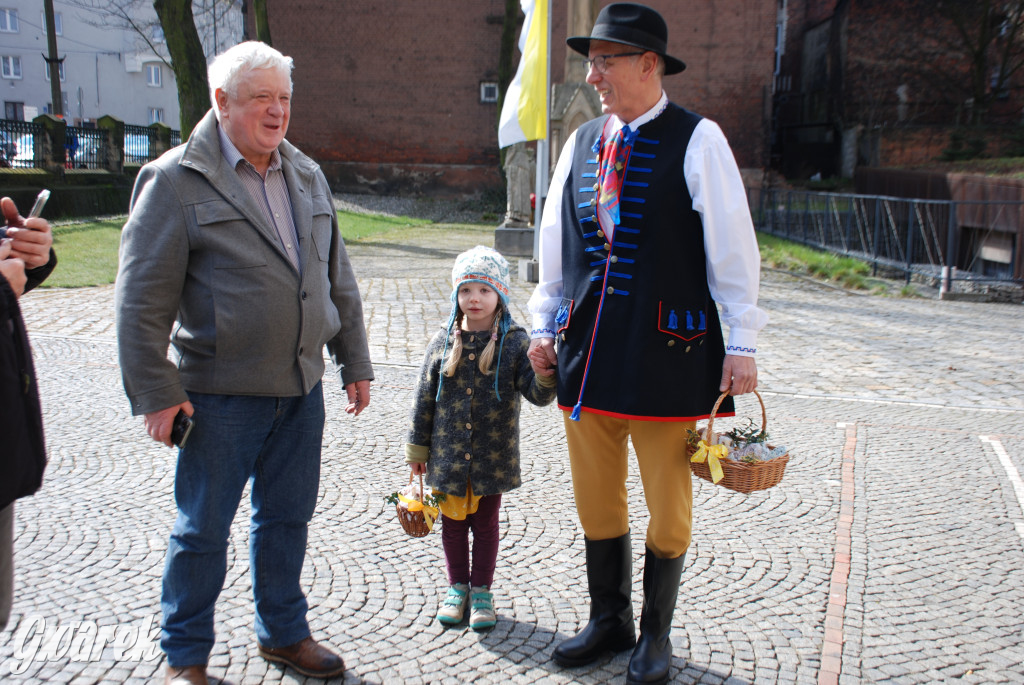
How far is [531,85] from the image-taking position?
35.9 ft

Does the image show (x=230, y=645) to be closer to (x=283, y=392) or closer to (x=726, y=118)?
(x=283, y=392)

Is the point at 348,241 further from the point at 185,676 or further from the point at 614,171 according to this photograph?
the point at 185,676

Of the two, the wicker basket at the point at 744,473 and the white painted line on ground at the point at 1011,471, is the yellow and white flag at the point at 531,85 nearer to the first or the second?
the white painted line on ground at the point at 1011,471

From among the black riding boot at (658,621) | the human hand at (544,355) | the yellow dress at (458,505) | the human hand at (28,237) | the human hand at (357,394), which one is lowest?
the black riding boot at (658,621)

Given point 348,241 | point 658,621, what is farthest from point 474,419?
point 348,241

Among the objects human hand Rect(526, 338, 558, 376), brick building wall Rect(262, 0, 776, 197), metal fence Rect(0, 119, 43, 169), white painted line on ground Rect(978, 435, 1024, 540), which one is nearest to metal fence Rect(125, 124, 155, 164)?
metal fence Rect(0, 119, 43, 169)

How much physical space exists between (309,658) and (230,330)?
115cm

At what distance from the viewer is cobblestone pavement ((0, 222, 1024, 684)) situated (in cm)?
312

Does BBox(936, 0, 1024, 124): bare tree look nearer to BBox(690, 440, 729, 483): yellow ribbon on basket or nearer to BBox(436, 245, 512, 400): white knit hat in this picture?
BBox(436, 245, 512, 400): white knit hat

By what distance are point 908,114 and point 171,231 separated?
28678 mm

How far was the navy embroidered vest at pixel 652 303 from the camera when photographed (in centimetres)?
285

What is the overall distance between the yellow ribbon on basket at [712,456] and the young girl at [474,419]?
648 millimetres

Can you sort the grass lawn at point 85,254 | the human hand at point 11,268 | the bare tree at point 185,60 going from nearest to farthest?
the human hand at point 11,268 < the grass lawn at point 85,254 < the bare tree at point 185,60

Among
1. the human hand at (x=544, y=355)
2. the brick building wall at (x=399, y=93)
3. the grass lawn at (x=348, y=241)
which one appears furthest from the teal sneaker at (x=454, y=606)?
the brick building wall at (x=399, y=93)
